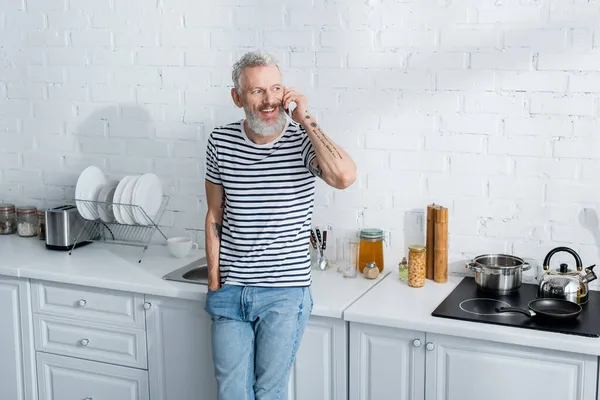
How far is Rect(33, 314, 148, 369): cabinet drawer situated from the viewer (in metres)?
3.03

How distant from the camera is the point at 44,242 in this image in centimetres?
366

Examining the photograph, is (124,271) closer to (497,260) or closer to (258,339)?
(258,339)

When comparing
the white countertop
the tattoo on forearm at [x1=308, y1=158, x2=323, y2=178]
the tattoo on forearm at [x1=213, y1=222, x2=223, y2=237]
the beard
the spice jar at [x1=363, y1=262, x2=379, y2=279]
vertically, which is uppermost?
the beard

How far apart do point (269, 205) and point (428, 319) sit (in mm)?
619

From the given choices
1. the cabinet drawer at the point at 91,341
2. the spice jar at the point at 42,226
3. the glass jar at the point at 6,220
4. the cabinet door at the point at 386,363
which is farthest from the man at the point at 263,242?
the glass jar at the point at 6,220

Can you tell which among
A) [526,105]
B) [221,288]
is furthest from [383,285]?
[526,105]

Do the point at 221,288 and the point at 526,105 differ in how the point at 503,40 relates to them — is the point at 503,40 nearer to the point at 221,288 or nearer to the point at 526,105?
the point at 526,105

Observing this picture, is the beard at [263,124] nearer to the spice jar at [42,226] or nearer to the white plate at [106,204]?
the white plate at [106,204]

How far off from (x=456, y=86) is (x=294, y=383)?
1.21m

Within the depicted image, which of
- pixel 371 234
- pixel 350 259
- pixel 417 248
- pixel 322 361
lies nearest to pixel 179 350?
pixel 322 361

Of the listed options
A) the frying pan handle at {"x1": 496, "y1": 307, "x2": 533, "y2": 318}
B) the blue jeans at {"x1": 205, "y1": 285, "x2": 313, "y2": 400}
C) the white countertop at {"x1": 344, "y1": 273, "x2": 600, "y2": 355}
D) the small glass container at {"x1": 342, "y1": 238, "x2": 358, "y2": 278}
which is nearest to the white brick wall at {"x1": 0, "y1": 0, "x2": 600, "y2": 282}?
the small glass container at {"x1": 342, "y1": 238, "x2": 358, "y2": 278}

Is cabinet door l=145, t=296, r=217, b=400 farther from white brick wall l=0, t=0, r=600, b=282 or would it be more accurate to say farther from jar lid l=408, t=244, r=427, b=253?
jar lid l=408, t=244, r=427, b=253

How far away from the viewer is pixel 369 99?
306cm

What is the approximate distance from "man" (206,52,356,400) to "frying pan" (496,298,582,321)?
2.25 feet
